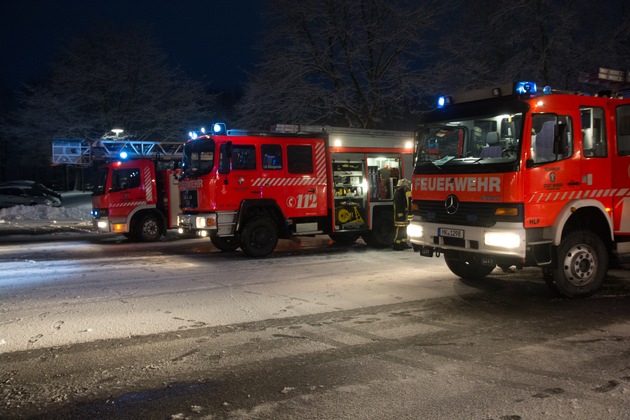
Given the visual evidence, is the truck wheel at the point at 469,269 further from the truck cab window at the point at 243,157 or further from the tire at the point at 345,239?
the tire at the point at 345,239

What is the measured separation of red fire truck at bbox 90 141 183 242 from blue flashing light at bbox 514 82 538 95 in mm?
11749

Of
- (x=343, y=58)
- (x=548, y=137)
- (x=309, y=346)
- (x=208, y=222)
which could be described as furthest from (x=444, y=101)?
(x=343, y=58)

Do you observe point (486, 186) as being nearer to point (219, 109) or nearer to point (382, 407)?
point (382, 407)

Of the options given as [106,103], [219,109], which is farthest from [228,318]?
[219,109]

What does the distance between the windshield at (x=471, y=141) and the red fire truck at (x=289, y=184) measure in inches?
180

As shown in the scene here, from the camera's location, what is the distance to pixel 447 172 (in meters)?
8.27

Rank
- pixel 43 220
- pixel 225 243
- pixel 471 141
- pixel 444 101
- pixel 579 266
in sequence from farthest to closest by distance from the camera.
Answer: pixel 43 220 < pixel 225 243 < pixel 444 101 < pixel 471 141 < pixel 579 266

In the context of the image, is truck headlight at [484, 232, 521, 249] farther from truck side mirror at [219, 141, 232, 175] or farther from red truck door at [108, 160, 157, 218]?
red truck door at [108, 160, 157, 218]

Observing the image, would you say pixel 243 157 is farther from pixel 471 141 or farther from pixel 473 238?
pixel 473 238

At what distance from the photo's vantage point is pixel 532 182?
7.34 meters

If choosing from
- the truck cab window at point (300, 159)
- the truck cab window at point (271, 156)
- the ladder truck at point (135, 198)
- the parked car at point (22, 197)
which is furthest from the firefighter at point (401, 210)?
the parked car at point (22, 197)

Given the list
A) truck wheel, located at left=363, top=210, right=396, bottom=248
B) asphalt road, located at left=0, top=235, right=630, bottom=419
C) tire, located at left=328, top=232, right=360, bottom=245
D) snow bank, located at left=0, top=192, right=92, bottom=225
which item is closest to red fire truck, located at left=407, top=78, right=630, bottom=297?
asphalt road, located at left=0, top=235, right=630, bottom=419

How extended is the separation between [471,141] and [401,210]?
5407mm

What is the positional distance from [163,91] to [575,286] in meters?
32.1
